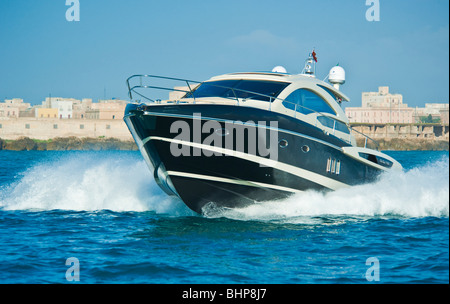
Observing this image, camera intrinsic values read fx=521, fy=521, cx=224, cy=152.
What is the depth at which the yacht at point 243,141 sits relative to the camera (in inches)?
428

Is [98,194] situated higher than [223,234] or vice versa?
[98,194]

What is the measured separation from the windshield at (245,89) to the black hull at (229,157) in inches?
37.4

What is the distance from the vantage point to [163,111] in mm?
10836

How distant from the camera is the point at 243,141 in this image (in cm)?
1098

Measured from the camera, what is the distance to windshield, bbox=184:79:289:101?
12.1 m

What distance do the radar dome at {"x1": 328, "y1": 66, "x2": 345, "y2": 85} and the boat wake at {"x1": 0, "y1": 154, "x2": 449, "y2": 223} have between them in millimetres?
3543

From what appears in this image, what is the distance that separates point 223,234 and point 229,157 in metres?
1.70

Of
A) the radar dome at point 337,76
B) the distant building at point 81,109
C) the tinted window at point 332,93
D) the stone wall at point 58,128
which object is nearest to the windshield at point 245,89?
the tinted window at point 332,93

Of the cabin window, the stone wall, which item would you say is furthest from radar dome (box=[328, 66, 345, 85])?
the stone wall

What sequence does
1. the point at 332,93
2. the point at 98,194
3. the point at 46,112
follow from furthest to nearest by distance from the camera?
the point at 46,112 < the point at 98,194 < the point at 332,93

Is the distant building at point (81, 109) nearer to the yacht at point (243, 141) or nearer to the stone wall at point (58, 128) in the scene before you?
the stone wall at point (58, 128)

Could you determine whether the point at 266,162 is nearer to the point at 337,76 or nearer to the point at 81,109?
the point at 337,76

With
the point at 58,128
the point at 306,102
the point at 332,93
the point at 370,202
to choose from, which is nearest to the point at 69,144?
the point at 58,128
